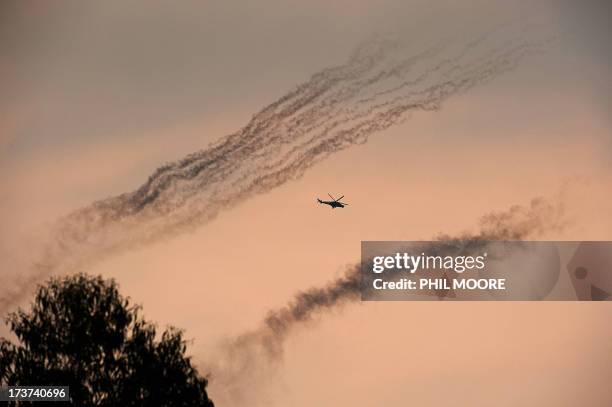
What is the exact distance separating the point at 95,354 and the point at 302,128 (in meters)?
6.94

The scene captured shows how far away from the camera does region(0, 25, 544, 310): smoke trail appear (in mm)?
32219

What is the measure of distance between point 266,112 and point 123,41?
340 centimetres

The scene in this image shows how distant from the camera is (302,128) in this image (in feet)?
107

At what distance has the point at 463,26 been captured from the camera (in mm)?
32375

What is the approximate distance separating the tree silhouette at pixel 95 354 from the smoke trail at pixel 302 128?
113 inches

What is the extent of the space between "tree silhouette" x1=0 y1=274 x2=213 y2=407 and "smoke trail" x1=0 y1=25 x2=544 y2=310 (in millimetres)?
2873

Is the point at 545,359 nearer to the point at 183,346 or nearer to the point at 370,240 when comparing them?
the point at 370,240

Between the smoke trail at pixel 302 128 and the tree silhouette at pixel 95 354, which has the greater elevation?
the smoke trail at pixel 302 128

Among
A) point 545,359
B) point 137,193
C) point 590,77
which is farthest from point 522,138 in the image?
point 137,193

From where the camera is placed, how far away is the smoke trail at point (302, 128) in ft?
106

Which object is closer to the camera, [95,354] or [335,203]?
[95,354]

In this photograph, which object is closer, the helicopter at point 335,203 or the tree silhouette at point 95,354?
the tree silhouette at point 95,354

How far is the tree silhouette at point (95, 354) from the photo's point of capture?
28672mm

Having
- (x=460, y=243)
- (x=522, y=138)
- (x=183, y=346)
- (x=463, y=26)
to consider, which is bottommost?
(x=183, y=346)
